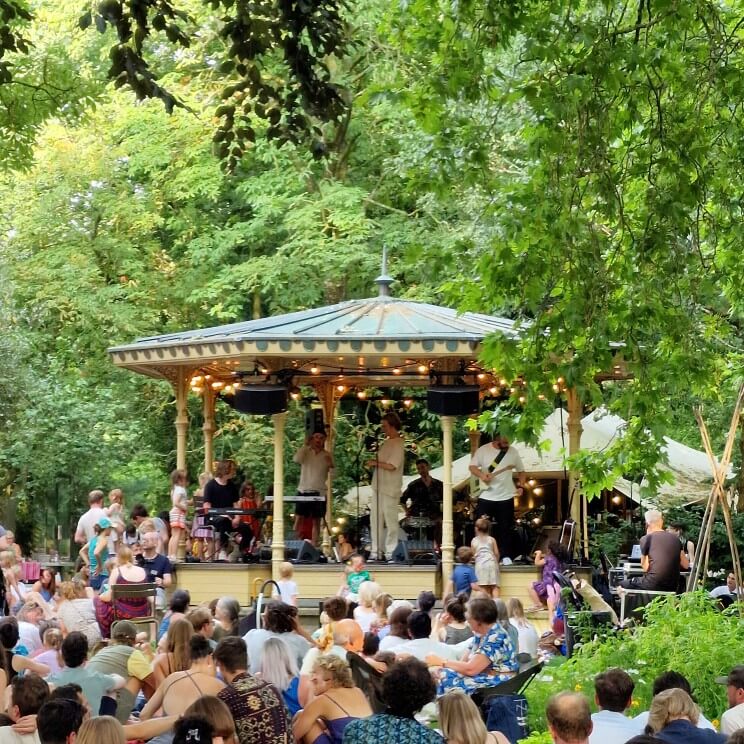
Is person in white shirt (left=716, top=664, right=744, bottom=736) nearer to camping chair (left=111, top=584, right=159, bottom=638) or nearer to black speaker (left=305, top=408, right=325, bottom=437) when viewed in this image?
camping chair (left=111, top=584, right=159, bottom=638)

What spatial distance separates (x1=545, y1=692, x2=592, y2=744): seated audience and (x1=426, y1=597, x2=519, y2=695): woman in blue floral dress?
3103mm

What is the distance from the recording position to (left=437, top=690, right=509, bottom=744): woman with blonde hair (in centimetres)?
645

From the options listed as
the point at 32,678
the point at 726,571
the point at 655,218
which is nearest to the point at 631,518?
the point at 726,571

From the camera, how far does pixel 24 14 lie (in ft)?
31.6

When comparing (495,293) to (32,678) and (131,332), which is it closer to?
(32,678)

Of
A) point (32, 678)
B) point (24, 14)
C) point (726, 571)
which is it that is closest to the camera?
point (32, 678)

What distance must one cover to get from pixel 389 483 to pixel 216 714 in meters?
11.7

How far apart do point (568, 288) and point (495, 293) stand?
0.49 metres

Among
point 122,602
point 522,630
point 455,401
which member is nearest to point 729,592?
point 455,401

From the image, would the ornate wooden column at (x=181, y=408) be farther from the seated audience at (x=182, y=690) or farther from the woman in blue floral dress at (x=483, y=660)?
the seated audience at (x=182, y=690)

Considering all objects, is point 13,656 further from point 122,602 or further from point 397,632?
point 122,602

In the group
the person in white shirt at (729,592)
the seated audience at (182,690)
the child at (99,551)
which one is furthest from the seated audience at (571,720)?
the child at (99,551)

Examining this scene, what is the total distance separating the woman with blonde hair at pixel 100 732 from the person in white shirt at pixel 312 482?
42.3 ft

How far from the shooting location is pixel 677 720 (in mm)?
6762
